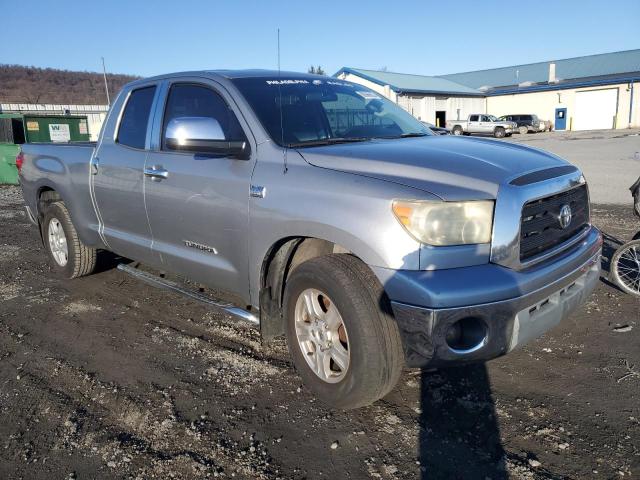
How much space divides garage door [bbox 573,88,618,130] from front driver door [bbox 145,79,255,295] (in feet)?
151

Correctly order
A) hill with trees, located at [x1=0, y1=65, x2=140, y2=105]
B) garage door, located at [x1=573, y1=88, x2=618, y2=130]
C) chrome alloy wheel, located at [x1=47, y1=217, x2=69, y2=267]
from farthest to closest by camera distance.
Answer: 1. hill with trees, located at [x1=0, y1=65, x2=140, y2=105]
2. garage door, located at [x1=573, y1=88, x2=618, y2=130]
3. chrome alloy wheel, located at [x1=47, y1=217, x2=69, y2=267]

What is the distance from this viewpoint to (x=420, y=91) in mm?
41062

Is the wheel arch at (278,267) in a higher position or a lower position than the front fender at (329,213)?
lower

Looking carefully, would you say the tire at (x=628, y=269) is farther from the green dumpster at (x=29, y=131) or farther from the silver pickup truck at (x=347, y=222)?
the green dumpster at (x=29, y=131)

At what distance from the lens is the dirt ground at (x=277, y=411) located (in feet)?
8.46

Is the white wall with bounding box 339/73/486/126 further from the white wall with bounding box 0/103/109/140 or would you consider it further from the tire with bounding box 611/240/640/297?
the tire with bounding box 611/240/640/297

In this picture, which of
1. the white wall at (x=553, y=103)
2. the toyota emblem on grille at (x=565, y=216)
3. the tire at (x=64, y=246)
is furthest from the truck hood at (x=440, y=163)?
the white wall at (x=553, y=103)

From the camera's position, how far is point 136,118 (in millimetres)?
4484

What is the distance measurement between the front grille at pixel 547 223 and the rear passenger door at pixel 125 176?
2.83m

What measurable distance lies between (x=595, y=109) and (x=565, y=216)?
46465 mm

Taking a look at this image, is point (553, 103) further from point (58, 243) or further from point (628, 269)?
point (58, 243)

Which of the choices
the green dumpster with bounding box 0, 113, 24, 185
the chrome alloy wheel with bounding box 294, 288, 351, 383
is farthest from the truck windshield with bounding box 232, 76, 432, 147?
the green dumpster with bounding box 0, 113, 24, 185

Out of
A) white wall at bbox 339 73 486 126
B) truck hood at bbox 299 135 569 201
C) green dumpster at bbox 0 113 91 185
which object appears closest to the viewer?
truck hood at bbox 299 135 569 201

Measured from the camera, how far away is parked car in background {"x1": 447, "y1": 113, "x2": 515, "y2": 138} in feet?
126
